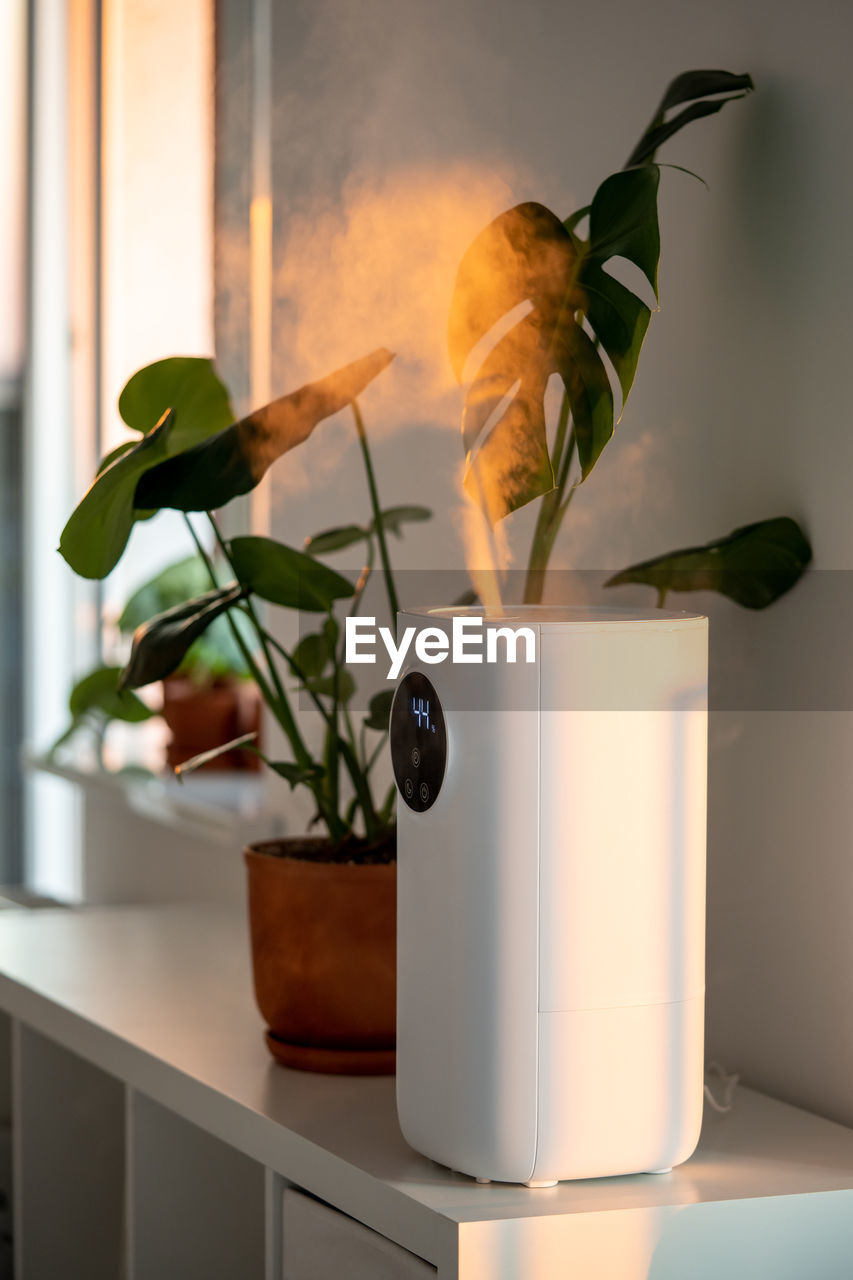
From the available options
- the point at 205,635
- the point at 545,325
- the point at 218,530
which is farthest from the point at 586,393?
the point at 205,635

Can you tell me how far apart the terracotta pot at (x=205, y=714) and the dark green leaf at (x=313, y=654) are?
3.27 ft

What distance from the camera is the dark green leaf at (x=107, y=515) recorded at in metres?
1.02

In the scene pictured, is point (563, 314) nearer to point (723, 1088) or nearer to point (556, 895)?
point (556, 895)

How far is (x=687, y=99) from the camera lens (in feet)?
3.58

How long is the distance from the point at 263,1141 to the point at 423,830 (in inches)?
11.0

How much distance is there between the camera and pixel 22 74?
3.07 metres

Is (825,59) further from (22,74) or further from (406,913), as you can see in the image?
(22,74)

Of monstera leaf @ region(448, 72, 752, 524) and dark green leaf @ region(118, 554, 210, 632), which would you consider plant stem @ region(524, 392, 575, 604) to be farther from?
dark green leaf @ region(118, 554, 210, 632)

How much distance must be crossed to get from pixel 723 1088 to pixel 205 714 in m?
1.29

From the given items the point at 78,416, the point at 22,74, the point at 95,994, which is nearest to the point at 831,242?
the point at 95,994

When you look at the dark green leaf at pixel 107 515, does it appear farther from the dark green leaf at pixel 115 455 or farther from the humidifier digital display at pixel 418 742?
the humidifier digital display at pixel 418 742

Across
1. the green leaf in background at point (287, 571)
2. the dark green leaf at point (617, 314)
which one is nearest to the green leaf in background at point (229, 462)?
the green leaf in background at point (287, 571)

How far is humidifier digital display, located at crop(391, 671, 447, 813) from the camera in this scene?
0.94m

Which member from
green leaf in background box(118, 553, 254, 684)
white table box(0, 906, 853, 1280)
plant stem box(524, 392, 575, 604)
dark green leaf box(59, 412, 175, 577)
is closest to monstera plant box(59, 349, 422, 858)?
dark green leaf box(59, 412, 175, 577)
